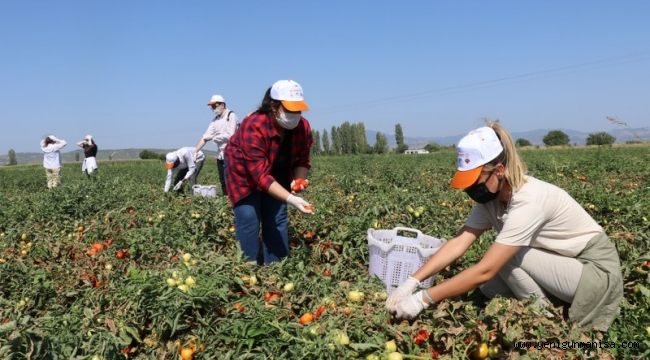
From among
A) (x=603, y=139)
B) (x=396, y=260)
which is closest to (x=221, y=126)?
(x=396, y=260)

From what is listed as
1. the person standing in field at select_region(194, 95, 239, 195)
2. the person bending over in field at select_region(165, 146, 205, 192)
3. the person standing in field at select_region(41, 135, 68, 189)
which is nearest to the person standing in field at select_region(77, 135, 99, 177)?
the person standing in field at select_region(41, 135, 68, 189)

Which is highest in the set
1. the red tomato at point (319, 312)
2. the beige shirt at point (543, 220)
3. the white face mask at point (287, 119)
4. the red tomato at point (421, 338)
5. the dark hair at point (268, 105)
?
the dark hair at point (268, 105)

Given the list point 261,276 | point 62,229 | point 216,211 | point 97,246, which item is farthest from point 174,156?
point 261,276

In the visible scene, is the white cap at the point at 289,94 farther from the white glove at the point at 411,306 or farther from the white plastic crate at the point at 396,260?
the white glove at the point at 411,306

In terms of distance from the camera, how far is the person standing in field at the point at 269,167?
3428 mm

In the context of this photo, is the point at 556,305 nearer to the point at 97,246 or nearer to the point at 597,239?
the point at 597,239

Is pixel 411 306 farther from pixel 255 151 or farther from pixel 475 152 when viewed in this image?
pixel 255 151

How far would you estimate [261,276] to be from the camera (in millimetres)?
3021

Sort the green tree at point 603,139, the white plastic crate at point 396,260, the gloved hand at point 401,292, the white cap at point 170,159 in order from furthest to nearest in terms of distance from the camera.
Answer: the green tree at point 603,139
the white cap at point 170,159
the white plastic crate at point 396,260
the gloved hand at point 401,292

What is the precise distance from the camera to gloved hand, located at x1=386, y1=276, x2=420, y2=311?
2498 millimetres

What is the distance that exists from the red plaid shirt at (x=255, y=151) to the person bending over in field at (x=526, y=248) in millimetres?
1386

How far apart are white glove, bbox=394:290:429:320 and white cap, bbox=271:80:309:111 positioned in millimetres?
1532

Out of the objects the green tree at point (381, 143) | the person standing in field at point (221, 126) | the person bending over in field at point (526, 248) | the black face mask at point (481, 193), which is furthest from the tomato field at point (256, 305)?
the green tree at point (381, 143)

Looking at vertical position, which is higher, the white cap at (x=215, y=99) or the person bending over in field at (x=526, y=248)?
the white cap at (x=215, y=99)
